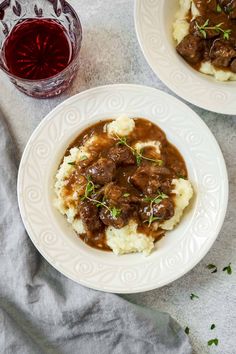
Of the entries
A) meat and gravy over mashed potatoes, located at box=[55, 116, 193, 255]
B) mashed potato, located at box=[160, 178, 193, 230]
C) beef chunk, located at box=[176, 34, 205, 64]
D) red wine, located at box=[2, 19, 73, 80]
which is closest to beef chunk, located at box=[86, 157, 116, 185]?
meat and gravy over mashed potatoes, located at box=[55, 116, 193, 255]

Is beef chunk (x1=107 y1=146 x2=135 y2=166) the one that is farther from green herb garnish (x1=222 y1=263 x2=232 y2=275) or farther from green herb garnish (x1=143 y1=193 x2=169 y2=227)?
green herb garnish (x1=222 y1=263 x2=232 y2=275)

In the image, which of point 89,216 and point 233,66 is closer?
point 89,216

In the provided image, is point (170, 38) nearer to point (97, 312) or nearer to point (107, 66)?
point (107, 66)

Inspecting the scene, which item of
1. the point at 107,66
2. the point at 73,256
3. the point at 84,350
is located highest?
the point at 107,66

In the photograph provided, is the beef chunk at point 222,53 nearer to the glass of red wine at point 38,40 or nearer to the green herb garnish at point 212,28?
the green herb garnish at point 212,28

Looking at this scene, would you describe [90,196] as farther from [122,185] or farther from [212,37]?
[212,37]

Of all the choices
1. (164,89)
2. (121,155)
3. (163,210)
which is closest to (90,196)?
(121,155)

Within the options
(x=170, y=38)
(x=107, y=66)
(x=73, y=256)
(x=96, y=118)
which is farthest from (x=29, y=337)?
(x=170, y=38)
